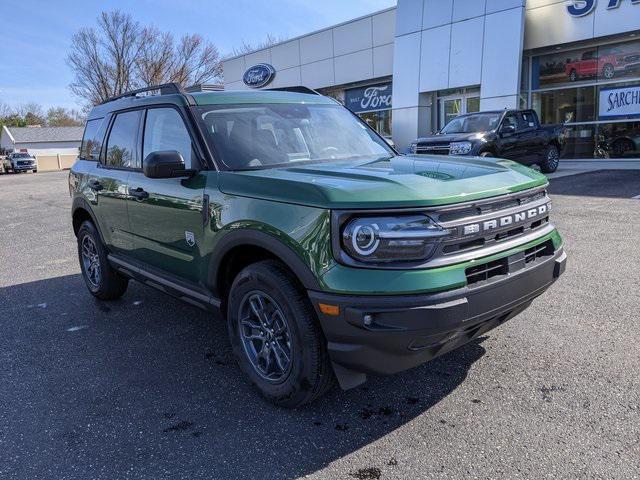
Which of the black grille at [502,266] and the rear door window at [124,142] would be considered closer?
the black grille at [502,266]

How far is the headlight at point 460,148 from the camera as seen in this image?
1243cm

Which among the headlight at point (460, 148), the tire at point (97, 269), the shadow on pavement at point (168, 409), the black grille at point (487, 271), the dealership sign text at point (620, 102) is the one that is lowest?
the shadow on pavement at point (168, 409)

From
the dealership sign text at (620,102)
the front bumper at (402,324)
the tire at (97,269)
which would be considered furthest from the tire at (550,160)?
the front bumper at (402,324)

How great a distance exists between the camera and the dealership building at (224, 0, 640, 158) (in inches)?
653

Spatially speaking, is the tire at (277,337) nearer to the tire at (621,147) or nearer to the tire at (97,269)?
the tire at (97,269)

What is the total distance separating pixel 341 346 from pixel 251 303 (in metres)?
0.79

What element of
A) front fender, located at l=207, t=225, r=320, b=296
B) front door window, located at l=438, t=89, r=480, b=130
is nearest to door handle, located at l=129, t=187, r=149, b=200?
front fender, located at l=207, t=225, r=320, b=296

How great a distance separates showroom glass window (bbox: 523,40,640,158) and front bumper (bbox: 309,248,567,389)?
1686 centimetres

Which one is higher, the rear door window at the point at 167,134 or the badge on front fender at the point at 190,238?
the rear door window at the point at 167,134

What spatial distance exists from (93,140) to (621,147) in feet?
55.1

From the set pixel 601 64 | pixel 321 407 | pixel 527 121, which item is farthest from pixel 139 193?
pixel 601 64

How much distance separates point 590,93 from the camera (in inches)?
693

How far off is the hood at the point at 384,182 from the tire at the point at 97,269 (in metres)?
2.40

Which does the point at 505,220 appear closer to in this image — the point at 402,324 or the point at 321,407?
the point at 402,324
